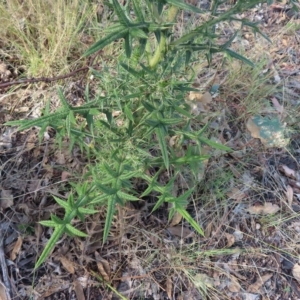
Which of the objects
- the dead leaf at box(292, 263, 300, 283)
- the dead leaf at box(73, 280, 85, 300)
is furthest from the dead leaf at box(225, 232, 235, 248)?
the dead leaf at box(73, 280, 85, 300)

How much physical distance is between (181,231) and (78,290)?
52 centimetres

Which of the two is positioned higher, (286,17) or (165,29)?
(165,29)

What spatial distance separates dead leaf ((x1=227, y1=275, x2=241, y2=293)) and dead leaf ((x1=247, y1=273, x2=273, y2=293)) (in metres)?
0.05

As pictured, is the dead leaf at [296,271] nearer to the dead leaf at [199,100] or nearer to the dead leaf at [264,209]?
the dead leaf at [264,209]

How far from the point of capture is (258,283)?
1.90 meters

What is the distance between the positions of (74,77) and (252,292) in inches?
54.7

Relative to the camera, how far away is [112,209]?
4.24ft

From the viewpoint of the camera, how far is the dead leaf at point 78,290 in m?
1.72

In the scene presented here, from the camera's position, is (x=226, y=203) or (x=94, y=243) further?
(x=226, y=203)

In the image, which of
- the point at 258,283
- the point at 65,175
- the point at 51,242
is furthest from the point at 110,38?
the point at 258,283

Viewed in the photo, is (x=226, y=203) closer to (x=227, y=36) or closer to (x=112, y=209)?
(x=112, y=209)

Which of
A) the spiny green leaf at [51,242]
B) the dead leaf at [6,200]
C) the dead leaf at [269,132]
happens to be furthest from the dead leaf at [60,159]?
the dead leaf at [269,132]

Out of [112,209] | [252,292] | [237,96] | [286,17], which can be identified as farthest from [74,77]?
[286,17]

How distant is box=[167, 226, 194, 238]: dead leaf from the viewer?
191 centimetres
